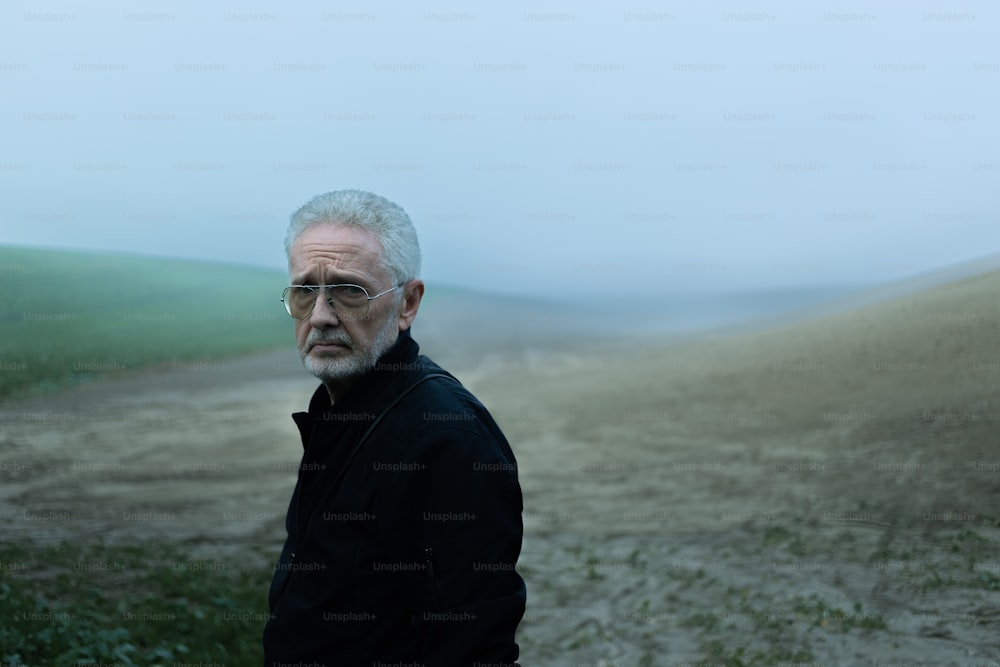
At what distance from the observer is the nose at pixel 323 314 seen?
101 inches

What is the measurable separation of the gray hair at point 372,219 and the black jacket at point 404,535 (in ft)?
0.73

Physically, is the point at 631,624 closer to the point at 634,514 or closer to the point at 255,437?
the point at 634,514

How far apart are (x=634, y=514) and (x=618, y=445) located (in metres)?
4.53

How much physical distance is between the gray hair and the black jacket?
0.22m

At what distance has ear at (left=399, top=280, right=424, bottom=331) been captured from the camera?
263 cm

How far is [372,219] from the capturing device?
8.18 feet

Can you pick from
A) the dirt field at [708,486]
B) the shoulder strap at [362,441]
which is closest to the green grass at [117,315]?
the dirt field at [708,486]

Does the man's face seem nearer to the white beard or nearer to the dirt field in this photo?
the white beard

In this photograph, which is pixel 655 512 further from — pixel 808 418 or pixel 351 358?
pixel 351 358

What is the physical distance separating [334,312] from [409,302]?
0.23 m

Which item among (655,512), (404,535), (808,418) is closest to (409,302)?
(404,535)

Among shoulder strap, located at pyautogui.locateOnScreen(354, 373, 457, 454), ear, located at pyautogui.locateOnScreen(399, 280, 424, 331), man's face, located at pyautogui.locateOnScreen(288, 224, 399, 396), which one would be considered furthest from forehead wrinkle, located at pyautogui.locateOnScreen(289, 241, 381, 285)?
shoulder strap, located at pyautogui.locateOnScreen(354, 373, 457, 454)

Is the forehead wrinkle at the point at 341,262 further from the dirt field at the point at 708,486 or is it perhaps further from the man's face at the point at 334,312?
the dirt field at the point at 708,486

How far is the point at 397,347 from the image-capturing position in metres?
2.57
